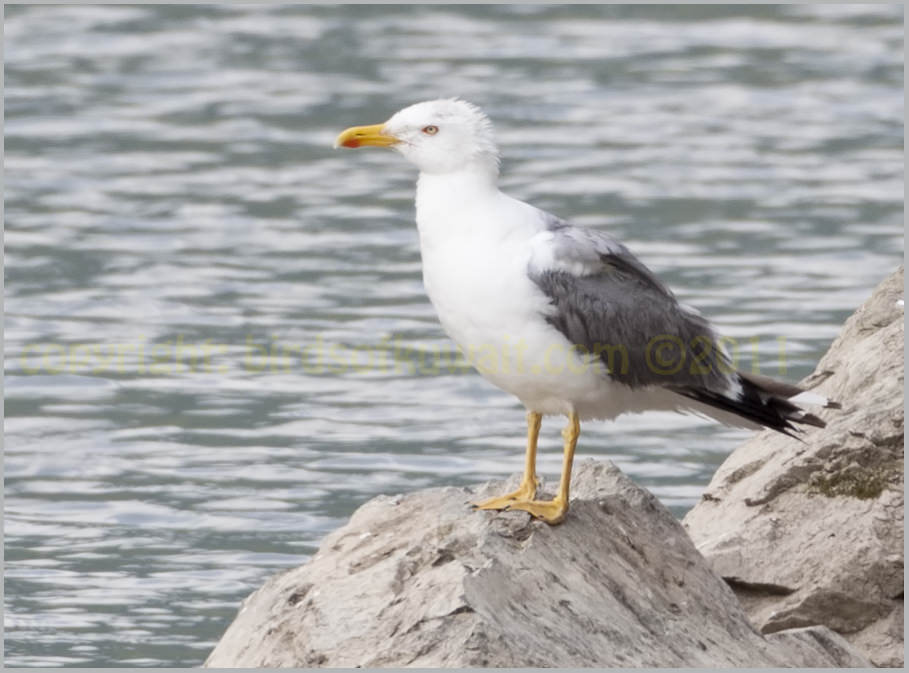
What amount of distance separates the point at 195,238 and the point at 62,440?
4162 mm

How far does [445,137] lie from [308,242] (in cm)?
896

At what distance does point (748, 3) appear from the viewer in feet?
80.1

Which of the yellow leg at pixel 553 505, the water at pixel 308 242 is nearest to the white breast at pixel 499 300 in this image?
the yellow leg at pixel 553 505

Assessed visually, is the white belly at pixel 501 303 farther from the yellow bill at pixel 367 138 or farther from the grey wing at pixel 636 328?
the yellow bill at pixel 367 138

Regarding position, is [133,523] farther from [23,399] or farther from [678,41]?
[678,41]

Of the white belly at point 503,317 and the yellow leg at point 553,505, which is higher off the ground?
the white belly at point 503,317

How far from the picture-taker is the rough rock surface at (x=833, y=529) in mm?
8742

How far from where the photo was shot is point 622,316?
7969 mm

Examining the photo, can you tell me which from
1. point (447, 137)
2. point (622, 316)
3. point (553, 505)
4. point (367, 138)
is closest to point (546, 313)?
point (622, 316)

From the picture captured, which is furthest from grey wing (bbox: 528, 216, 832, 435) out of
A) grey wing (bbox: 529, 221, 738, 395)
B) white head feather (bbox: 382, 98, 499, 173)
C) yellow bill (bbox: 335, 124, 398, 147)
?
yellow bill (bbox: 335, 124, 398, 147)

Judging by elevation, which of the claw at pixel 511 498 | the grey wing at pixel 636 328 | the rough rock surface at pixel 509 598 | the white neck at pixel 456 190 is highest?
the white neck at pixel 456 190

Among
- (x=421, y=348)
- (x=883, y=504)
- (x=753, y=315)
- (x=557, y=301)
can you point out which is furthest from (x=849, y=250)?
(x=557, y=301)

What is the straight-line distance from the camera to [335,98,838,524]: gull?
7.68m

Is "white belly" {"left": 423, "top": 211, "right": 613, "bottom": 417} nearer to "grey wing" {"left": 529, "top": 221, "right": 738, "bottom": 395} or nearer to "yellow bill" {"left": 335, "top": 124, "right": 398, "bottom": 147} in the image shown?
"grey wing" {"left": 529, "top": 221, "right": 738, "bottom": 395}
